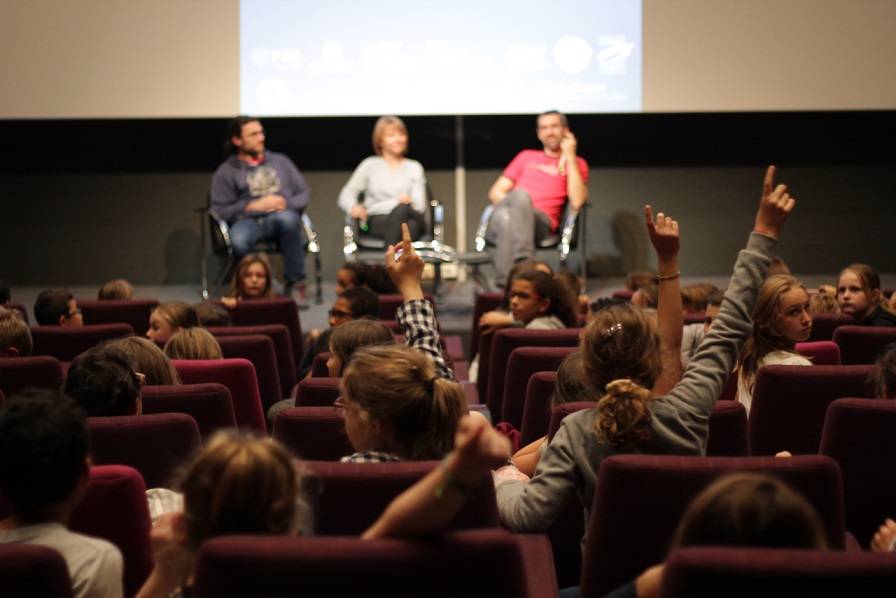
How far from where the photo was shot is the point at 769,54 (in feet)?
24.9

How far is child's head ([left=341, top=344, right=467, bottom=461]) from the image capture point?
2.01m

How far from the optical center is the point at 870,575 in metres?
1.30

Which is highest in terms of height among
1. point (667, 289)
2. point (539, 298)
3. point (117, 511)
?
point (667, 289)

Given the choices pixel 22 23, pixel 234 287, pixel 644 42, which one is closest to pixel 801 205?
pixel 644 42

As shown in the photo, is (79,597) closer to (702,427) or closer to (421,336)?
(702,427)

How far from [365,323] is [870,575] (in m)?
2.00

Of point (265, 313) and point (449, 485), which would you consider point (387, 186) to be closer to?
point (265, 313)

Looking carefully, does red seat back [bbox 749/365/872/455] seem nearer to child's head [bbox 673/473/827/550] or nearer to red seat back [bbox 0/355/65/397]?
child's head [bbox 673/473/827/550]

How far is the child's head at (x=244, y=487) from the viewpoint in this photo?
1.48 metres

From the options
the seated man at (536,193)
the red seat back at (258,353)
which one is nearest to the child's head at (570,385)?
the red seat back at (258,353)

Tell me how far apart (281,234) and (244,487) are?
18.8 ft

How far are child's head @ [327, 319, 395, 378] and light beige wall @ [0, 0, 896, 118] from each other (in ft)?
15.8

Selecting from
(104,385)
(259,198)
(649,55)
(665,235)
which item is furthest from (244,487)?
(649,55)

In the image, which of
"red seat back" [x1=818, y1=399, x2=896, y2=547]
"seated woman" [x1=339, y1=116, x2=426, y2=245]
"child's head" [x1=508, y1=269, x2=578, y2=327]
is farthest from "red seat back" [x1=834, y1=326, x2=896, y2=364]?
"seated woman" [x1=339, y1=116, x2=426, y2=245]
